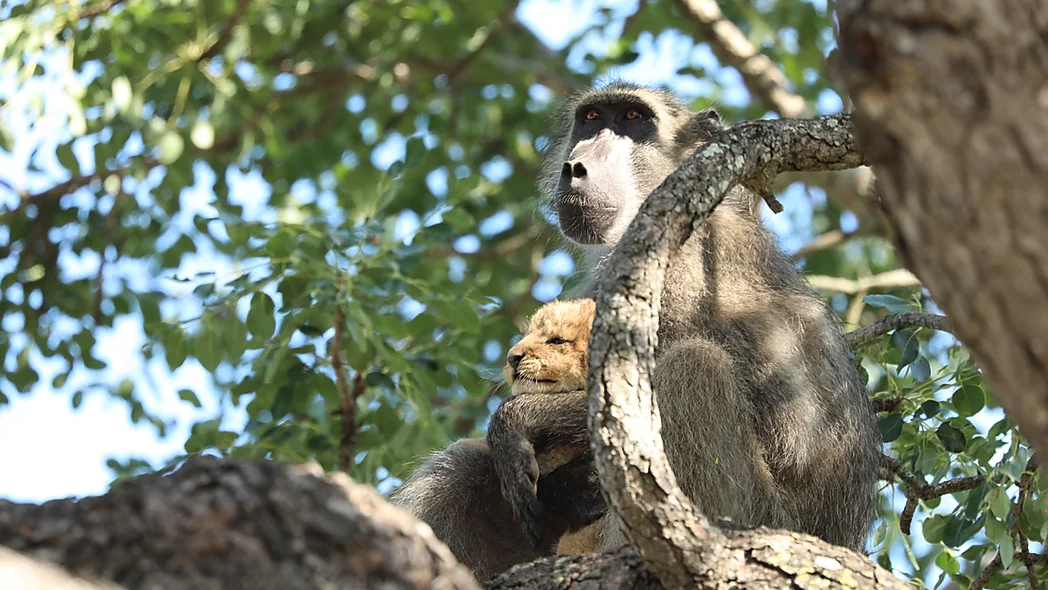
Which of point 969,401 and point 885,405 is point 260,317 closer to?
point 885,405

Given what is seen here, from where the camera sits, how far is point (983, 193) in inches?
73.5

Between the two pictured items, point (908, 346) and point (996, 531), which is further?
point (908, 346)

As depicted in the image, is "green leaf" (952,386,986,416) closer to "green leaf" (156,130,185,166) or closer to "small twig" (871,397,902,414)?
"small twig" (871,397,902,414)

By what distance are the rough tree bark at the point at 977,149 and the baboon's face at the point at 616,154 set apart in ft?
11.2

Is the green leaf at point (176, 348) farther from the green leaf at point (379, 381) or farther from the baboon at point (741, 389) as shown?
the baboon at point (741, 389)

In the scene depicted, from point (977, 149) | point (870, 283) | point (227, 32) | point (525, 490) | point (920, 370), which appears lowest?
point (870, 283)

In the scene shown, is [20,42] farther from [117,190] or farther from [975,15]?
[975,15]

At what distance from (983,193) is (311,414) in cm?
407

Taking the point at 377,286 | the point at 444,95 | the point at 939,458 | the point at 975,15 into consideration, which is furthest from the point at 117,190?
the point at 975,15

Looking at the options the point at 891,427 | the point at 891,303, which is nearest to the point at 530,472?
the point at 891,427

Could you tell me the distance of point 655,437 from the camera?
2.82 metres

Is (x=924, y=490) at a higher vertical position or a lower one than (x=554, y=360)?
lower

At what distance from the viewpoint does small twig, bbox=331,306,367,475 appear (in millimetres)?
5590

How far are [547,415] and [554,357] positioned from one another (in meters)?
0.27
